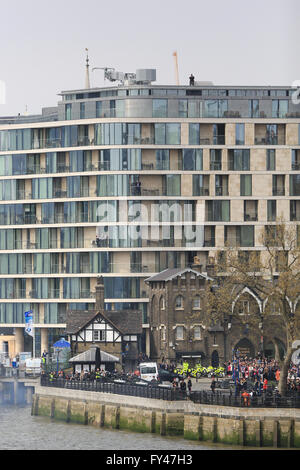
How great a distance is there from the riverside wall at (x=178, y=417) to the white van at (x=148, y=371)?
7.84 metres

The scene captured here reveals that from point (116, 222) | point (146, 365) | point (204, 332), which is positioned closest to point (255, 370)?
point (146, 365)

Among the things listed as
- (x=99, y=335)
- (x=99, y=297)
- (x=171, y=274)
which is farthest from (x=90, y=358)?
(x=171, y=274)

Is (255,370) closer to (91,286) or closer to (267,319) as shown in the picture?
(267,319)

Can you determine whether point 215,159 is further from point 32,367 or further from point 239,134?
point 32,367

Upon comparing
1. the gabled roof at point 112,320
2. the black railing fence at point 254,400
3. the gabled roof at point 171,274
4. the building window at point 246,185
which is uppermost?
the building window at point 246,185

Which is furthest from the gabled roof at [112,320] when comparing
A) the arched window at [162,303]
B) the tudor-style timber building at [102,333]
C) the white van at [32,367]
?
the white van at [32,367]

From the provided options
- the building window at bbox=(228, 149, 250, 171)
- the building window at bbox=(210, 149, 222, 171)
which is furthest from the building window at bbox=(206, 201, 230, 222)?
the building window at bbox=(228, 149, 250, 171)

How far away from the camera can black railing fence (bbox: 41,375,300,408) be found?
111750mm

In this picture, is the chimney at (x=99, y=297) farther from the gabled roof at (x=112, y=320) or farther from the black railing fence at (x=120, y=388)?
the black railing fence at (x=120, y=388)

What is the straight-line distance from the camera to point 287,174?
584 feet

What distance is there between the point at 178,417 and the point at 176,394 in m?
1.87

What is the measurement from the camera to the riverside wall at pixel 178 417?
11088cm

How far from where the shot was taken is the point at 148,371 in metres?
140

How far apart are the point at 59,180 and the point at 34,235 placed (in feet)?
22.9
